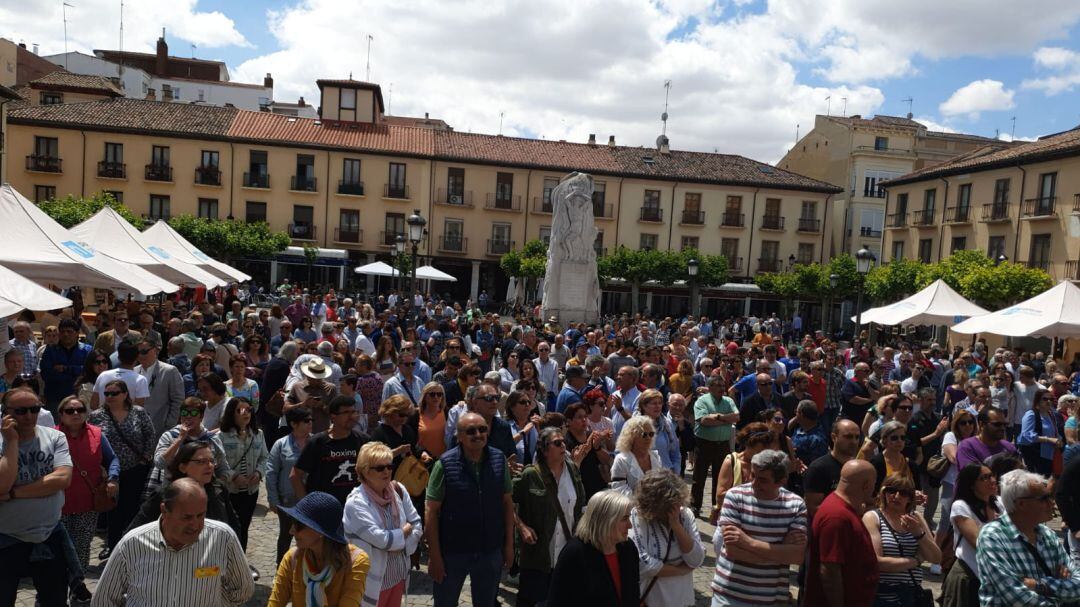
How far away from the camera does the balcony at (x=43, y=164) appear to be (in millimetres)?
39312

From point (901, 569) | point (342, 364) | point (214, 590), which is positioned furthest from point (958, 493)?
point (342, 364)

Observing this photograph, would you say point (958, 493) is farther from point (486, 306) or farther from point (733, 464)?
point (486, 306)

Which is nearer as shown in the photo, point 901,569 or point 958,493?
point 901,569

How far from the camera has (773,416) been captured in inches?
262

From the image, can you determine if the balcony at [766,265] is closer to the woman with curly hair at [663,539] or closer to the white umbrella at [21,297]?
the white umbrella at [21,297]

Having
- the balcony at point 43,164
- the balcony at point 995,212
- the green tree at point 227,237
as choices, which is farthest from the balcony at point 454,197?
the balcony at point 995,212

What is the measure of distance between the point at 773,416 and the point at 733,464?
1208 millimetres

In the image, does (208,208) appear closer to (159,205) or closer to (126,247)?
(159,205)

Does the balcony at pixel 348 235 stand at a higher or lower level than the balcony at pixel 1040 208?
lower

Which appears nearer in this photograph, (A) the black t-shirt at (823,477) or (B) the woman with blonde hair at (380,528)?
(B) the woman with blonde hair at (380,528)


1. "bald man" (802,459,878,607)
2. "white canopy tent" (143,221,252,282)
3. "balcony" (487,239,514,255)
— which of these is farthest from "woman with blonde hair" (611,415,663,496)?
"balcony" (487,239,514,255)

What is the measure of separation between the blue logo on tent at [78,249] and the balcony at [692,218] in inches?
1497

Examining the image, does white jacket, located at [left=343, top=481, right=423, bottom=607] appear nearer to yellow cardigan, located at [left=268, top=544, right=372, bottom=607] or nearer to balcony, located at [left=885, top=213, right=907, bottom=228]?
yellow cardigan, located at [left=268, top=544, right=372, bottom=607]

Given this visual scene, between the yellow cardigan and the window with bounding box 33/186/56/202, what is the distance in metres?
Answer: 44.3
